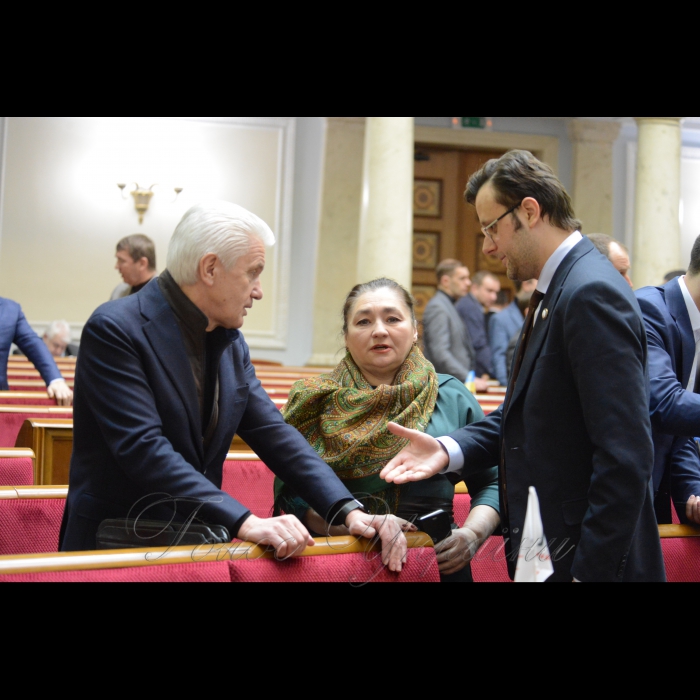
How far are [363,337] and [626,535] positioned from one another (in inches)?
38.8

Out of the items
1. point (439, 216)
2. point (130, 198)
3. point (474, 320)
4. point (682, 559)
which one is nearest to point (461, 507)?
point (682, 559)

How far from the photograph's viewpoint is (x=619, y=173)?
11.0 meters

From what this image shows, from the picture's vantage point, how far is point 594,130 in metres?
10.8

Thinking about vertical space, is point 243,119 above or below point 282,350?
above

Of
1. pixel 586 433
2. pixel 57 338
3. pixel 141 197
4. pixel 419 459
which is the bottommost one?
pixel 419 459

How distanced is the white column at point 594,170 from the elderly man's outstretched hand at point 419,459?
9.37m

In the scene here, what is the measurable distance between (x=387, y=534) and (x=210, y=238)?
72 centimetres

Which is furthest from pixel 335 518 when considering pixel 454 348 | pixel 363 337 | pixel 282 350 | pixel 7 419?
pixel 282 350

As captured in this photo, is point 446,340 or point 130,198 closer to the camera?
point 446,340

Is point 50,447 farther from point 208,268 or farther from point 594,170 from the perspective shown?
point 594,170

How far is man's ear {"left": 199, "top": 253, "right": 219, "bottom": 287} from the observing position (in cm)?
180

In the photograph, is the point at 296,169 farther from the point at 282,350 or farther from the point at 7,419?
the point at 7,419

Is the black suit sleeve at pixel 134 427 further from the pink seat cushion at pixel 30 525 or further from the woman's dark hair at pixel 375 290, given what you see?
the woman's dark hair at pixel 375 290

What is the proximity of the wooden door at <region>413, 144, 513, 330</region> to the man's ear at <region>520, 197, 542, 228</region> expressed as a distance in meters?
9.05
